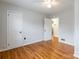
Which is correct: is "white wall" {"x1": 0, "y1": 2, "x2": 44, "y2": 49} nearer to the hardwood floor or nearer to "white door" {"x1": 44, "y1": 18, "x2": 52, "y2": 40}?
"white door" {"x1": 44, "y1": 18, "x2": 52, "y2": 40}

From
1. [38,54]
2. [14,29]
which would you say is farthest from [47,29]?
[38,54]

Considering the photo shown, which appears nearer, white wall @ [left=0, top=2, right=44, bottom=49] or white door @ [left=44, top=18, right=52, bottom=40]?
white wall @ [left=0, top=2, right=44, bottom=49]

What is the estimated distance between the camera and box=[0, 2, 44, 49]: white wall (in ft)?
15.5

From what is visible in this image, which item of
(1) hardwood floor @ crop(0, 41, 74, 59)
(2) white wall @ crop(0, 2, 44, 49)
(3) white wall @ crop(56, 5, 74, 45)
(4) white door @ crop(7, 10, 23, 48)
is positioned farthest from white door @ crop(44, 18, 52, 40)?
(1) hardwood floor @ crop(0, 41, 74, 59)

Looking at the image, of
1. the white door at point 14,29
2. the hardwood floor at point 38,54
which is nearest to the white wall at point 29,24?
the white door at point 14,29

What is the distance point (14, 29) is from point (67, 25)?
3.73m

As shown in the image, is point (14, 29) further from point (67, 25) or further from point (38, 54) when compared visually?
point (67, 25)

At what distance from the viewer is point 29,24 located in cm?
602

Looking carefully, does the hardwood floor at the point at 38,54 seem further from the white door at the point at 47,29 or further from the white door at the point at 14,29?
the white door at the point at 47,29

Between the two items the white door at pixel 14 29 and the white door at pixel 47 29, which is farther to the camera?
the white door at pixel 47 29

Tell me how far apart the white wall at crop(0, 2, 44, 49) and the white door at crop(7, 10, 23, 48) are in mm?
240

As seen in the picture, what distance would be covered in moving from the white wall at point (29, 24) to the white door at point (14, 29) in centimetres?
24

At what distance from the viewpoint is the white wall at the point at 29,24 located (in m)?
4.73

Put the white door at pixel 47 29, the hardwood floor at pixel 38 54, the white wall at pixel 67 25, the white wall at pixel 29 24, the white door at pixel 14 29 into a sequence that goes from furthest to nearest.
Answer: the white door at pixel 47 29 → the white wall at pixel 67 25 → the white door at pixel 14 29 → the white wall at pixel 29 24 → the hardwood floor at pixel 38 54
